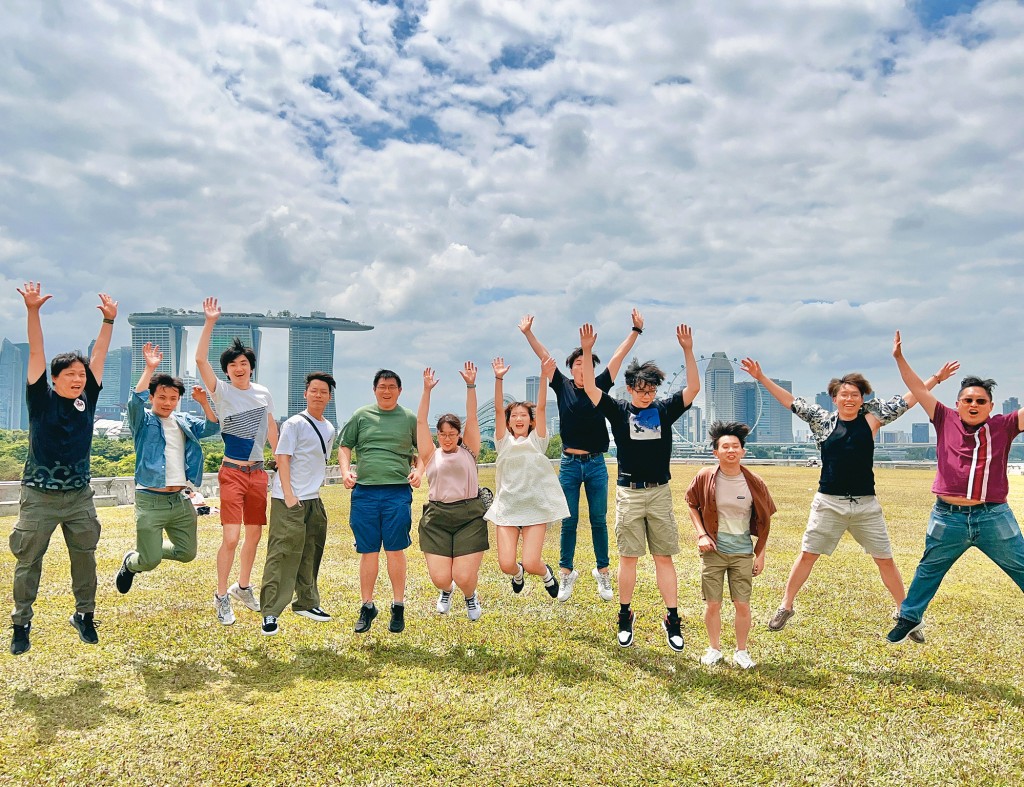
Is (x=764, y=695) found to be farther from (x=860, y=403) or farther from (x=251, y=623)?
(x=251, y=623)

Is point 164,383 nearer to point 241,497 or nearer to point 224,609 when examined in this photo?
point 241,497

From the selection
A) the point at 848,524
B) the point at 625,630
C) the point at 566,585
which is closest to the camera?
the point at 625,630

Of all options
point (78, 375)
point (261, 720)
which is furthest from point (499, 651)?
point (78, 375)

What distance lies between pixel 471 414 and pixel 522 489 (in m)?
0.93

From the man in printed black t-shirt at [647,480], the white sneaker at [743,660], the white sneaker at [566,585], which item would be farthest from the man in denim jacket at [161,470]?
the white sneaker at [743,660]

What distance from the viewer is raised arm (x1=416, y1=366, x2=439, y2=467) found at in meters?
6.86

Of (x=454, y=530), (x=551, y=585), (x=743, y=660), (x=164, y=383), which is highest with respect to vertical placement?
(x=164, y=383)

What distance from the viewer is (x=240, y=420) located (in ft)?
23.6

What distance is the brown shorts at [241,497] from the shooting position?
23.2 feet

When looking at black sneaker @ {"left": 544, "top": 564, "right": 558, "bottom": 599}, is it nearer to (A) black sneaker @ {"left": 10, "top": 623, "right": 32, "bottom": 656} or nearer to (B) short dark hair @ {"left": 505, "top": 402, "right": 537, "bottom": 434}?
(B) short dark hair @ {"left": 505, "top": 402, "right": 537, "bottom": 434}

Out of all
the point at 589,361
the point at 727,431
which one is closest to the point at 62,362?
the point at 589,361

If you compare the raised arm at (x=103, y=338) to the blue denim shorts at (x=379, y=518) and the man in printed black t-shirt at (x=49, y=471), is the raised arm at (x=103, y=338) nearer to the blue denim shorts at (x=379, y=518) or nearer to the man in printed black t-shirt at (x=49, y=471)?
the man in printed black t-shirt at (x=49, y=471)

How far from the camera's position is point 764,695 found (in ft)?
17.8

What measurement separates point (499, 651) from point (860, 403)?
13.6 ft
